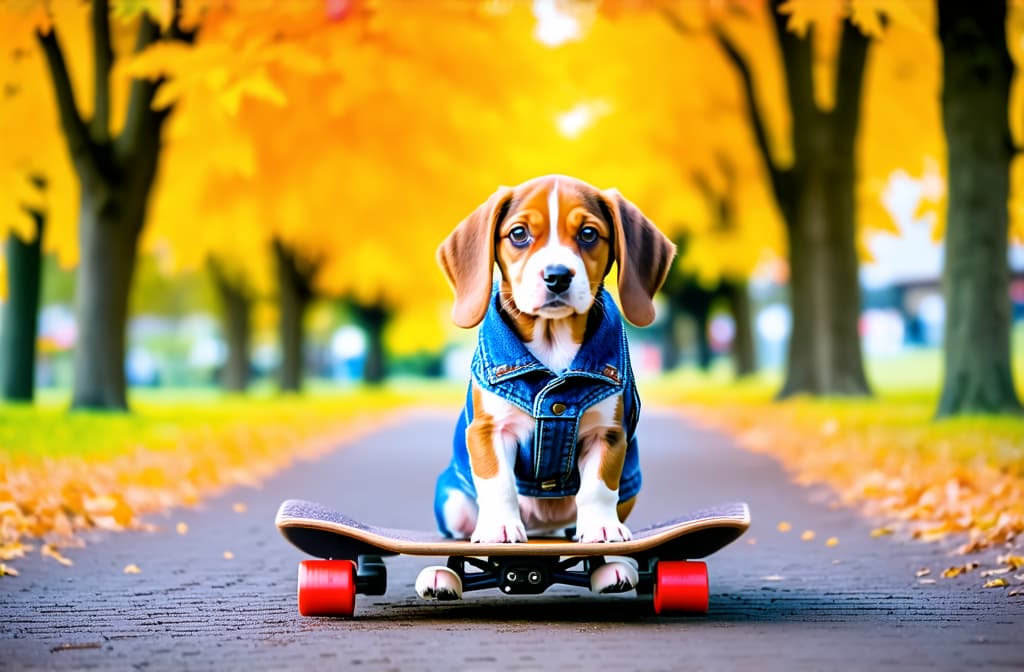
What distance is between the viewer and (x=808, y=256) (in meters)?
19.3

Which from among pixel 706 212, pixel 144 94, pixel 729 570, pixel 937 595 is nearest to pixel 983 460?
pixel 729 570

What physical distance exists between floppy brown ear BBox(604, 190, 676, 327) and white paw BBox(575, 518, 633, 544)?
2.53 feet

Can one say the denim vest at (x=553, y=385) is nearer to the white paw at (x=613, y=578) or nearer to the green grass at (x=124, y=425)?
the white paw at (x=613, y=578)

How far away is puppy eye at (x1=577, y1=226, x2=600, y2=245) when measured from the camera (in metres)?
5.13

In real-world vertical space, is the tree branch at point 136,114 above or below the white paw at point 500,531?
above

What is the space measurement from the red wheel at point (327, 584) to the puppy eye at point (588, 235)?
1501 mm

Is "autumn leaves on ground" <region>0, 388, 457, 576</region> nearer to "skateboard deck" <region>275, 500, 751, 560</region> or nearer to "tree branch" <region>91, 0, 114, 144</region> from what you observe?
"skateboard deck" <region>275, 500, 751, 560</region>

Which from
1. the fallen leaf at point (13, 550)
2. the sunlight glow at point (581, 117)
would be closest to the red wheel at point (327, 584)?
the fallen leaf at point (13, 550)

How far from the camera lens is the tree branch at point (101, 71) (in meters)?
15.6

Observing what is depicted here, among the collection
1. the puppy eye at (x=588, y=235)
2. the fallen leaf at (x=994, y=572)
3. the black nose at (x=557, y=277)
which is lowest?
the fallen leaf at (x=994, y=572)

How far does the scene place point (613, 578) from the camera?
17.3ft

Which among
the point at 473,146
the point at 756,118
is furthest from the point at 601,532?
the point at 756,118

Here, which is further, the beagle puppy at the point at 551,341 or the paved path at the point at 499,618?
the beagle puppy at the point at 551,341

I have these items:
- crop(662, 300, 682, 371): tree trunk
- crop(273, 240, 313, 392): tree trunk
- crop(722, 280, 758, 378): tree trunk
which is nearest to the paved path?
crop(273, 240, 313, 392): tree trunk
